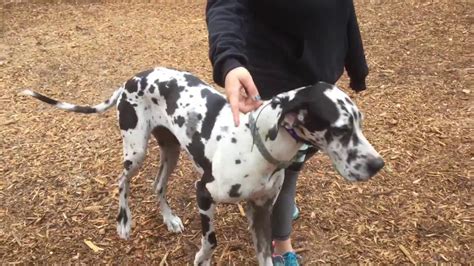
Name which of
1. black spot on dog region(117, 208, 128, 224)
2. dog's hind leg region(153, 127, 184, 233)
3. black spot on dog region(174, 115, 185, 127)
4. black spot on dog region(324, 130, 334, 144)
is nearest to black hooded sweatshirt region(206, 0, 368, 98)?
black spot on dog region(324, 130, 334, 144)

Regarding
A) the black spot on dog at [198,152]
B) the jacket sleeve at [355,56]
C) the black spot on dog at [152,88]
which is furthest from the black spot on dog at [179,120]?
the jacket sleeve at [355,56]

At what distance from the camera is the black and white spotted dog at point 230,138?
200 centimetres

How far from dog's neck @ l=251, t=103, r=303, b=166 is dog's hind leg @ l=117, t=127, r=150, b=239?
1.04m

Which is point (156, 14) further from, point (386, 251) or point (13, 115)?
point (386, 251)

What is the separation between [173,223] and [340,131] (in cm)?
175

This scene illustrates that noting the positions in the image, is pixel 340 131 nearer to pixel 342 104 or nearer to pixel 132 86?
pixel 342 104

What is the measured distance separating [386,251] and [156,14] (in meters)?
5.51

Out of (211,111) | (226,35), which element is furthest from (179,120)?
(226,35)

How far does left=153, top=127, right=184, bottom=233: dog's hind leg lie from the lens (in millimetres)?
3121

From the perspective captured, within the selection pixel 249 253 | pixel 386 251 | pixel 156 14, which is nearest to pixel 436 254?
pixel 386 251

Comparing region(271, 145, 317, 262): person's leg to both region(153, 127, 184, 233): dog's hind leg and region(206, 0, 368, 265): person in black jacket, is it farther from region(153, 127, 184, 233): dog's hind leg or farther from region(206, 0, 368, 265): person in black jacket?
region(153, 127, 184, 233): dog's hind leg

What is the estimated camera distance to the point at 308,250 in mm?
3248

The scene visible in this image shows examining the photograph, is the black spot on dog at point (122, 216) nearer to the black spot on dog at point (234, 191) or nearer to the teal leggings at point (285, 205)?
the teal leggings at point (285, 205)

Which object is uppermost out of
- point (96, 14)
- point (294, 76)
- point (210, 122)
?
point (294, 76)
